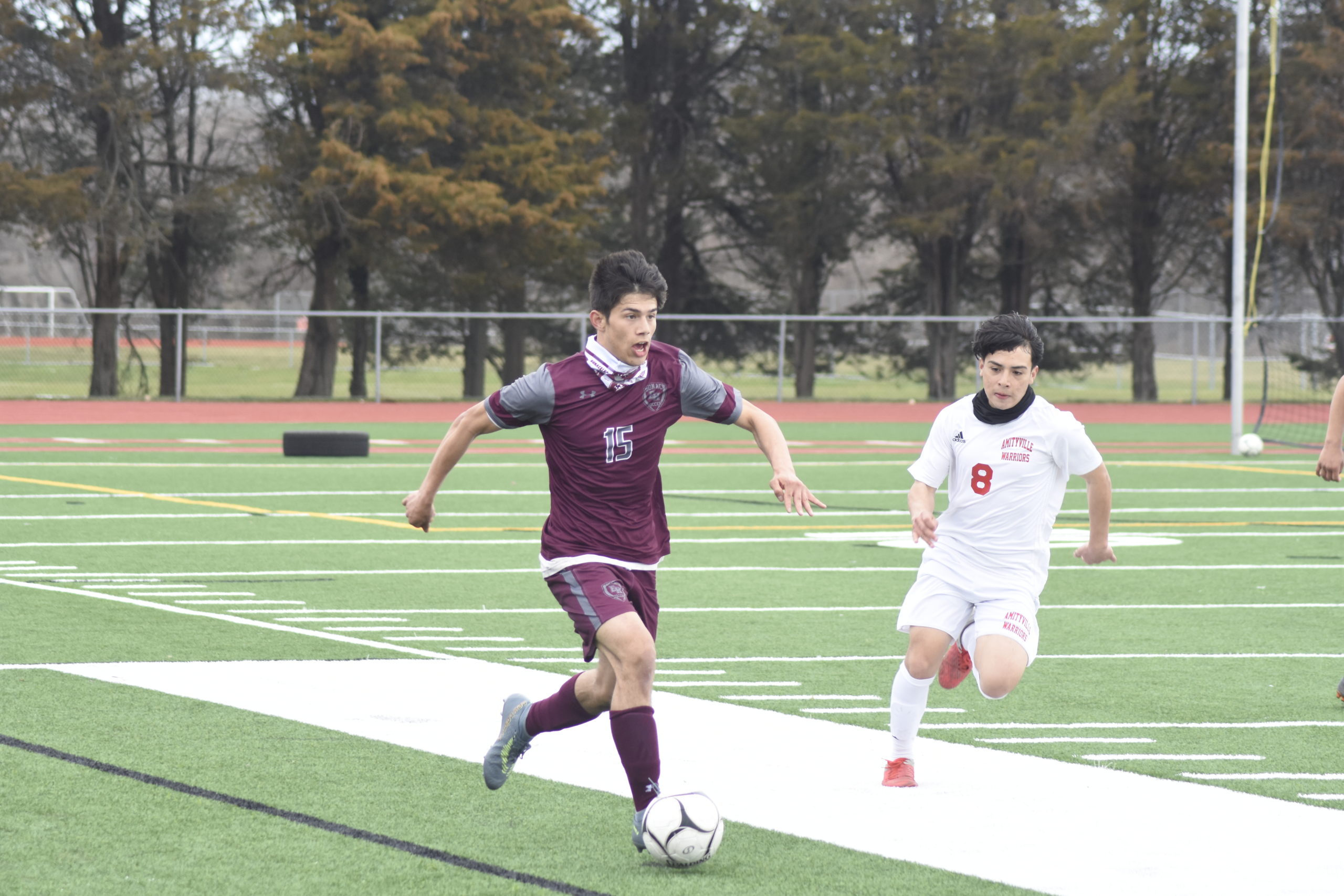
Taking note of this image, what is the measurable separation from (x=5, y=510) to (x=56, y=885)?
10.8 m

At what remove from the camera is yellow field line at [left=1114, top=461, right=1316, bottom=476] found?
20172 mm

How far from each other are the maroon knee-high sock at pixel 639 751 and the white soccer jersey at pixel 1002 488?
134 centimetres

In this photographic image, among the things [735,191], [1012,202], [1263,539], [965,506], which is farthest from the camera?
[735,191]

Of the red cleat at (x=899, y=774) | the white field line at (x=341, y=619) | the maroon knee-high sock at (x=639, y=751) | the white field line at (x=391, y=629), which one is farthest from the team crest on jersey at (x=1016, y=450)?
the white field line at (x=341, y=619)

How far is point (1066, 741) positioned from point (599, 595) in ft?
7.64

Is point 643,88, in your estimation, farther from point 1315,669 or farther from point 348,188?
point 1315,669

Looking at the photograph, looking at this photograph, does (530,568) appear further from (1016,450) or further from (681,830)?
(681,830)

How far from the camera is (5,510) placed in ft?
47.8

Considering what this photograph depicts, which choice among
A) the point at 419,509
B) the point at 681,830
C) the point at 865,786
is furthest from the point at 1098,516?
the point at 419,509

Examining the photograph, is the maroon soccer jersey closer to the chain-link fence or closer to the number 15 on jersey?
the number 15 on jersey

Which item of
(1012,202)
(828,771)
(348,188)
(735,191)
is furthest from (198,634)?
(735,191)

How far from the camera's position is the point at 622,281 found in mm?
5129

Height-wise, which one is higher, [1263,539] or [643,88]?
[643,88]

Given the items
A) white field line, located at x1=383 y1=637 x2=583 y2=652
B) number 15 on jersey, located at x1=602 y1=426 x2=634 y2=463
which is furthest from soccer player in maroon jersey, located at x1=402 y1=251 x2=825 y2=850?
white field line, located at x1=383 y1=637 x2=583 y2=652
